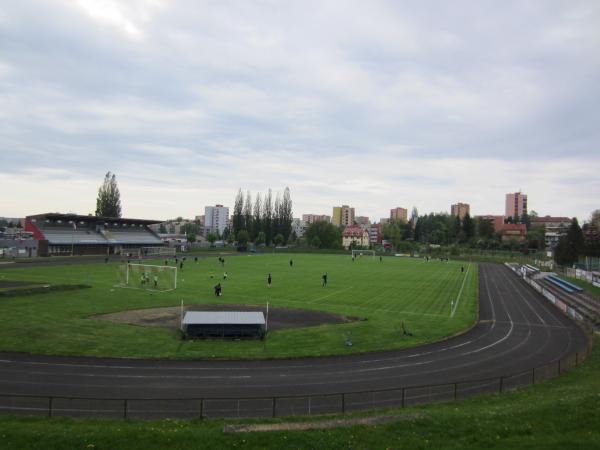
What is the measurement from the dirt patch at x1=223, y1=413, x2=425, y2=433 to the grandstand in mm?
88752

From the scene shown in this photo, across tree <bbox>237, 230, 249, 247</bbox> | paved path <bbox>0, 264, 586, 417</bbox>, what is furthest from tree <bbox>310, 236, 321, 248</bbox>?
paved path <bbox>0, 264, 586, 417</bbox>

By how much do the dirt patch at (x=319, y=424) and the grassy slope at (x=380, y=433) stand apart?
0.77 feet

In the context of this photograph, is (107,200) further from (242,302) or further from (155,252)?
(242,302)

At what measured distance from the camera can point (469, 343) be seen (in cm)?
2786

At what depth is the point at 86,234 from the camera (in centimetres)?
9794

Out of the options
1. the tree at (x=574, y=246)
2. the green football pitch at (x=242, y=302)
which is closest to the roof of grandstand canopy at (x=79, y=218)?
the green football pitch at (x=242, y=302)

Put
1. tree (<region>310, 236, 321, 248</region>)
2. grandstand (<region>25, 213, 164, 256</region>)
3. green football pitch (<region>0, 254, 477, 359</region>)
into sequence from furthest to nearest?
tree (<region>310, 236, 321, 248</region>)
grandstand (<region>25, 213, 164, 256</region>)
green football pitch (<region>0, 254, 477, 359</region>)

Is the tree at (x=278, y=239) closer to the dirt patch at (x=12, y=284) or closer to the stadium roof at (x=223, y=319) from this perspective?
the dirt patch at (x=12, y=284)

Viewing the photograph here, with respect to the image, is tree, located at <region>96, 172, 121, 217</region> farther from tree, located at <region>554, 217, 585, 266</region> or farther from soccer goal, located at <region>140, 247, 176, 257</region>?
tree, located at <region>554, 217, 585, 266</region>

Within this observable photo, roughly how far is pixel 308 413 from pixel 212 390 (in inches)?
188

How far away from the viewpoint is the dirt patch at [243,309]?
100 feet

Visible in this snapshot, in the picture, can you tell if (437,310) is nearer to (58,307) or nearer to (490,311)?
(490,311)

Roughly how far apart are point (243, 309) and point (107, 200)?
104597 mm

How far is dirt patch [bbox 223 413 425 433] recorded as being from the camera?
12984 mm
